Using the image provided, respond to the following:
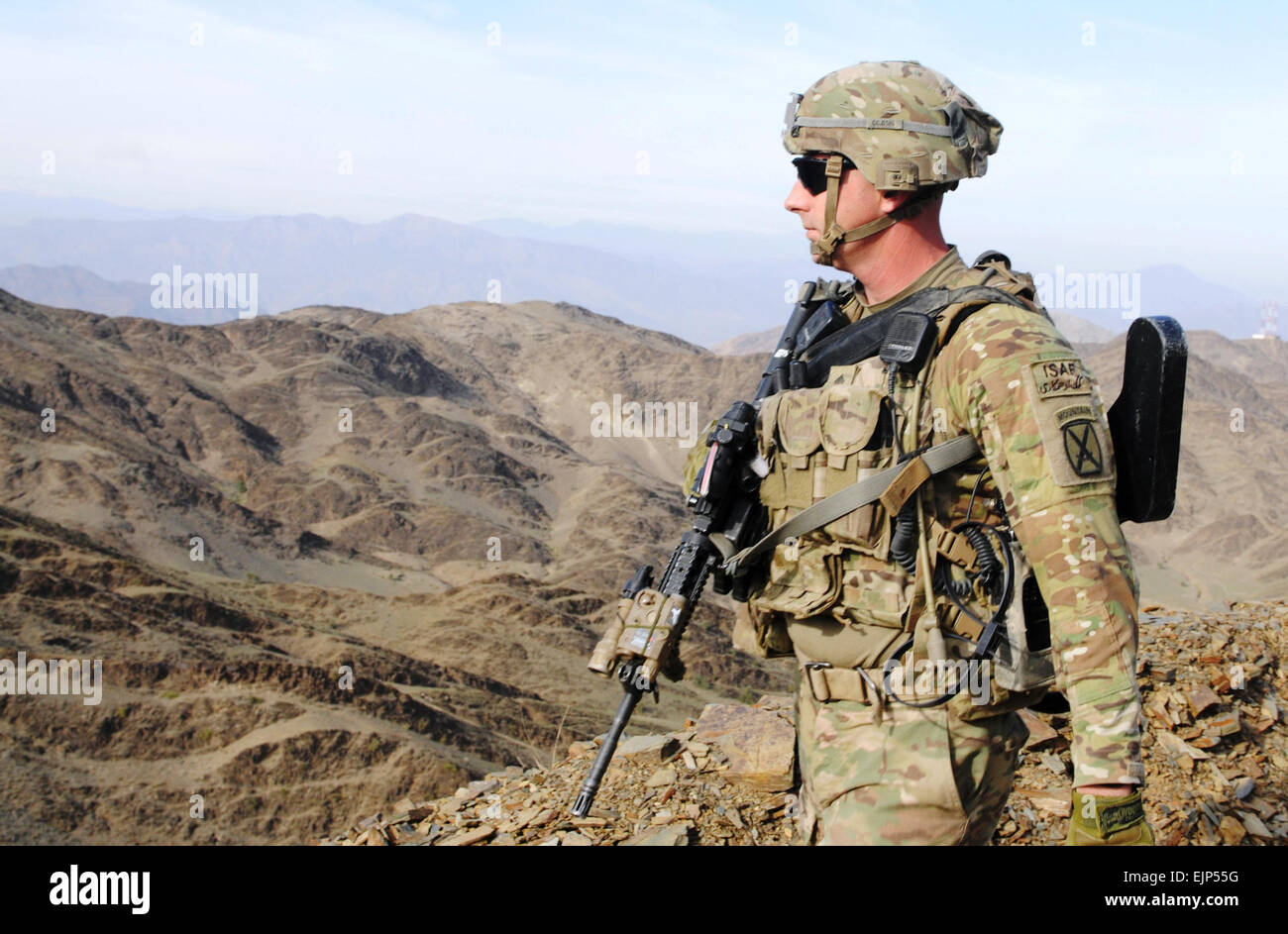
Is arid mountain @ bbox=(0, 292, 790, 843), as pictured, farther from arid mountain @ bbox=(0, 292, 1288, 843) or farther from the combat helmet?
the combat helmet

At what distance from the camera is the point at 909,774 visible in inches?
99.3

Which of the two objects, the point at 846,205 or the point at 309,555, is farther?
Result: the point at 309,555

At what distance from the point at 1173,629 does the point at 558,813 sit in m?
4.58

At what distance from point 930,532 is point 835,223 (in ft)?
2.73

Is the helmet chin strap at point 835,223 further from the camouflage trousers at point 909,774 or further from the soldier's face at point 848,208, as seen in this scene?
the camouflage trousers at point 909,774

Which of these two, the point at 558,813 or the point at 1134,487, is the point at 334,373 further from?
the point at 1134,487

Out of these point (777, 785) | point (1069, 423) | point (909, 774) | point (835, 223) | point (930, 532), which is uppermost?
point (835, 223)

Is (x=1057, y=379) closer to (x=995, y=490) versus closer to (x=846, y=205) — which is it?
(x=995, y=490)

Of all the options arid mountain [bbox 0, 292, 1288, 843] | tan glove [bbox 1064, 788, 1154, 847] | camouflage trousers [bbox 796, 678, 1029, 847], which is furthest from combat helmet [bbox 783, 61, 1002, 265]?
arid mountain [bbox 0, 292, 1288, 843]

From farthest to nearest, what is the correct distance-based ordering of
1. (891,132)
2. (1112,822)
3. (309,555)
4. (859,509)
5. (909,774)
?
(309,555)
(891,132)
(859,509)
(909,774)
(1112,822)

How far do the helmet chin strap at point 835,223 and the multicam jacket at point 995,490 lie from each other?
0.16 m

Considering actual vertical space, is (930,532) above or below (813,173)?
below

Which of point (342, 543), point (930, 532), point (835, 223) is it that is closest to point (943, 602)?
point (930, 532)

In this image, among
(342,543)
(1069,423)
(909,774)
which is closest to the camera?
(1069,423)
